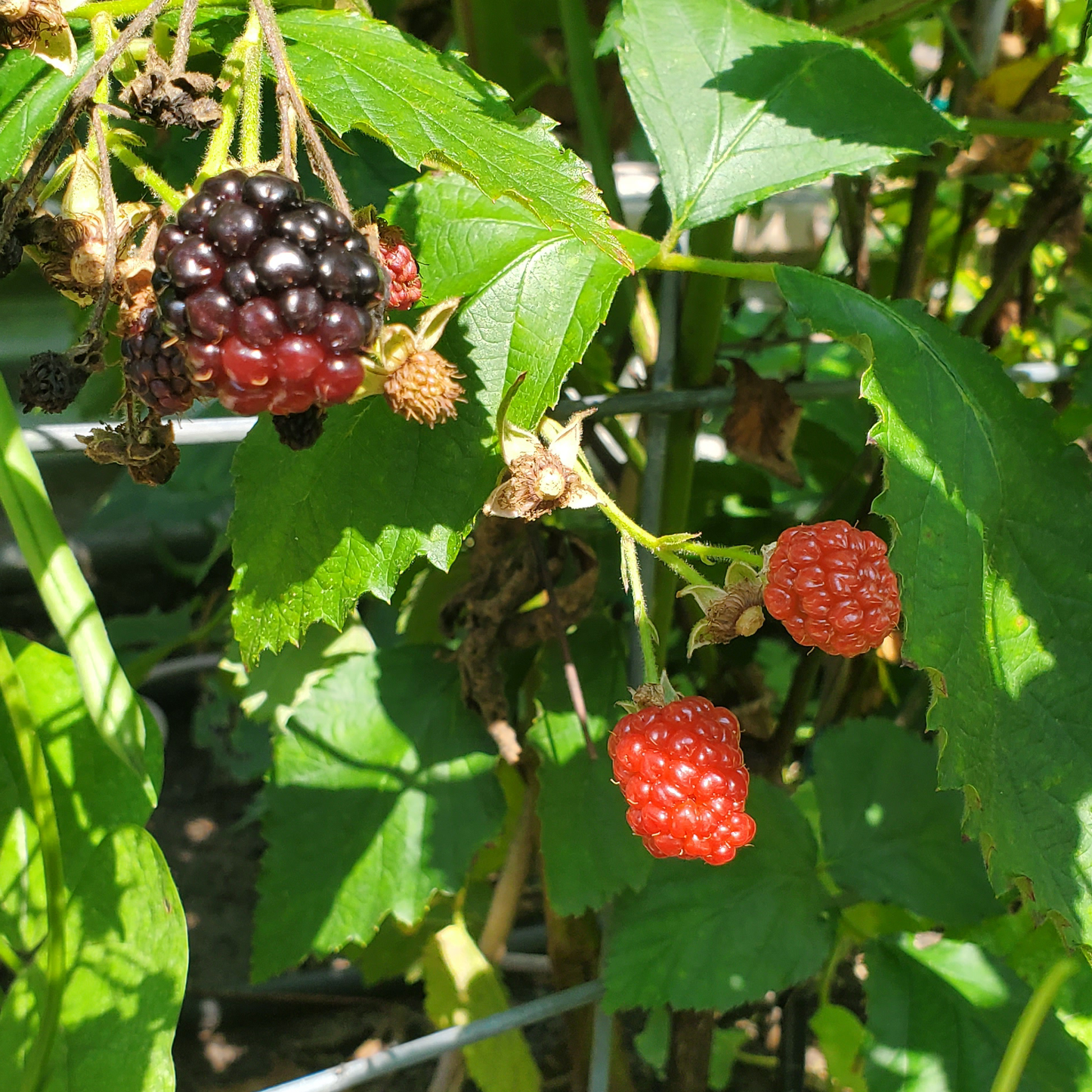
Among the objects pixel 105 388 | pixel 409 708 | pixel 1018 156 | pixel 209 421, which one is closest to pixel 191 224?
pixel 209 421

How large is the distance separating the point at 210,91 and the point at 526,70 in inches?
28.2

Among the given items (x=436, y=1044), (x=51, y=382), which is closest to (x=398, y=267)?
(x=51, y=382)

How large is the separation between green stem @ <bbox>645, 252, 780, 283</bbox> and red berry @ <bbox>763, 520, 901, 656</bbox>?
0.57ft

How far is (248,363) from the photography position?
354 millimetres

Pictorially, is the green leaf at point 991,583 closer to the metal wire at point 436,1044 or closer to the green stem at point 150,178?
the green stem at point 150,178

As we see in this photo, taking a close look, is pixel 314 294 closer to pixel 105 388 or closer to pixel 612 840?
pixel 612 840

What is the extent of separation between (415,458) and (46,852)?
365 mm

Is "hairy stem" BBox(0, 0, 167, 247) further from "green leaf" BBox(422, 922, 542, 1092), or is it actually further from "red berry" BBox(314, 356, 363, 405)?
"green leaf" BBox(422, 922, 542, 1092)

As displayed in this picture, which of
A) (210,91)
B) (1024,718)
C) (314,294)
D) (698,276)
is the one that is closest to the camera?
(314,294)

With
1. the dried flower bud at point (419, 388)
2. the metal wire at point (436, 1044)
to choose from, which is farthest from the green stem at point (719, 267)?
the metal wire at point (436, 1044)

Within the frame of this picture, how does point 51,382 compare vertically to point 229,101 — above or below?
below

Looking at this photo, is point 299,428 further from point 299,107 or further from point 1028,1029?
point 1028,1029

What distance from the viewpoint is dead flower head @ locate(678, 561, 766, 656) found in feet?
1.81

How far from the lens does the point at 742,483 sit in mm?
1143
